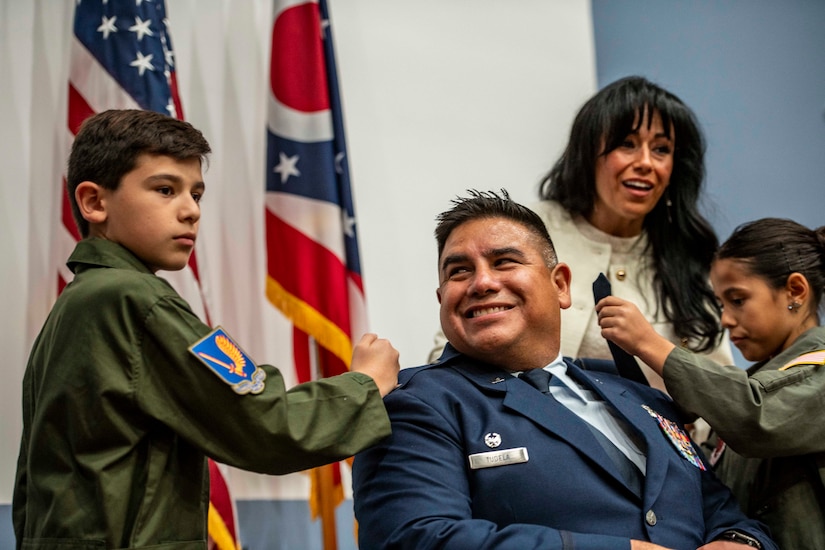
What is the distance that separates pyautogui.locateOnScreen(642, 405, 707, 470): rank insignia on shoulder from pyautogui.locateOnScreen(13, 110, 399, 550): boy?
0.67m

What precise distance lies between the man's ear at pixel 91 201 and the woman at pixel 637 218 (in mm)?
1207

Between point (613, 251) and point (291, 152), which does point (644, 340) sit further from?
point (291, 152)

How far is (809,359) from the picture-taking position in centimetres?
206

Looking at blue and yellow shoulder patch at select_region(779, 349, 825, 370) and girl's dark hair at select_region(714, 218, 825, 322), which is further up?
girl's dark hair at select_region(714, 218, 825, 322)

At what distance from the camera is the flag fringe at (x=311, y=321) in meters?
3.03

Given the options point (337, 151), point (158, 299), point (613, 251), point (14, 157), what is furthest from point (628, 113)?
point (14, 157)

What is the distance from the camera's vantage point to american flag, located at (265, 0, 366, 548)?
307cm

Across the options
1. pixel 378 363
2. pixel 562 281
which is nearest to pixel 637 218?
pixel 562 281

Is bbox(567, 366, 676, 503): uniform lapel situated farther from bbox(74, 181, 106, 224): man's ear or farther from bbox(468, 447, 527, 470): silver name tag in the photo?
bbox(74, 181, 106, 224): man's ear

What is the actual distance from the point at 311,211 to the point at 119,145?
1382mm

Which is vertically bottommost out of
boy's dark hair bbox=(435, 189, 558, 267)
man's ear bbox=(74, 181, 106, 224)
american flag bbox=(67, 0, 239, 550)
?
boy's dark hair bbox=(435, 189, 558, 267)

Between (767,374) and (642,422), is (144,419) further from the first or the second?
(767,374)

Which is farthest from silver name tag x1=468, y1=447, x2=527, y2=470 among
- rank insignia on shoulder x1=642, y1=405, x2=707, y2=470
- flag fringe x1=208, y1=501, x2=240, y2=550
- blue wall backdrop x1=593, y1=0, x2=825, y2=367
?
blue wall backdrop x1=593, y1=0, x2=825, y2=367

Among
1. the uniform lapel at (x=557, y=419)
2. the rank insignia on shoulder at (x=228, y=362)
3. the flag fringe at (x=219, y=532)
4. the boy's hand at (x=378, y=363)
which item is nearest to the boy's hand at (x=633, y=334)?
the uniform lapel at (x=557, y=419)
